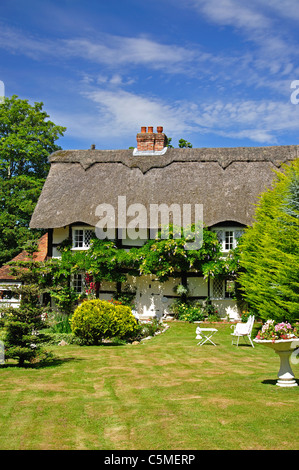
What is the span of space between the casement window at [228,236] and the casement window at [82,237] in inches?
245

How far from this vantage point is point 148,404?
811cm

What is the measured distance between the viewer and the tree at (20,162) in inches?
1223

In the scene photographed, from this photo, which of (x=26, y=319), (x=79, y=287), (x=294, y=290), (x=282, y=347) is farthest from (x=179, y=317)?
(x=282, y=347)

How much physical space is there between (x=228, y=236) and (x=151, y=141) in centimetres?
763

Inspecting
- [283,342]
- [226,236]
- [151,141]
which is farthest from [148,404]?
[151,141]

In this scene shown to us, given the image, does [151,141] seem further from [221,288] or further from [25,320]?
[25,320]

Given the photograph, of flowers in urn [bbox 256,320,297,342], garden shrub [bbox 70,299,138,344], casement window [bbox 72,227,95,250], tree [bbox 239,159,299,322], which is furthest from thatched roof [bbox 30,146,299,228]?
flowers in urn [bbox 256,320,297,342]

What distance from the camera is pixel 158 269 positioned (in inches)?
909

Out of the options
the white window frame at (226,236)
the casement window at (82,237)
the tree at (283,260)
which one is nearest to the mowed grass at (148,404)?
the tree at (283,260)

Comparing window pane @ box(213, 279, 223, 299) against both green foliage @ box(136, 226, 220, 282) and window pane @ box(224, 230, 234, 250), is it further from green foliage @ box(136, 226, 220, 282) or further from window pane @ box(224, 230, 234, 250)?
window pane @ box(224, 230, 234, 250)

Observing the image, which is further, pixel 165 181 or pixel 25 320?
pixel 165 181

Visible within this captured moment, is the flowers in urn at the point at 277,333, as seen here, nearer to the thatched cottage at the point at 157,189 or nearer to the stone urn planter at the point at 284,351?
the stone urn planter at the point at 284,351
